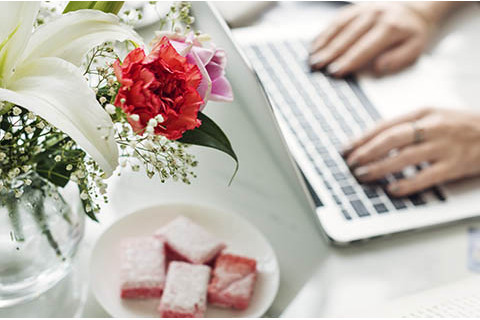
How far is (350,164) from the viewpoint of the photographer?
2.64 feet

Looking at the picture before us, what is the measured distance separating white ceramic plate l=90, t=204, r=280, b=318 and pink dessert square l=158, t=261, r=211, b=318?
0.03 meters

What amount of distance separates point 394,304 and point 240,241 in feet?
0.69

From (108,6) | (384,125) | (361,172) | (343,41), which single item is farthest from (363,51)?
(108,6)

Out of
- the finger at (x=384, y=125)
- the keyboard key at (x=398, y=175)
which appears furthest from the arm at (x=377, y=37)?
the keyboard key at (x=398, y=175)

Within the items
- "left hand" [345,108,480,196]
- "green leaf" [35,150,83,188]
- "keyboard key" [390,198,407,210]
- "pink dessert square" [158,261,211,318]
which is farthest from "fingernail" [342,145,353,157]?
"green leaf" [35,150,83,188]

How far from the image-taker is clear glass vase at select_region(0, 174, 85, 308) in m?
0.53

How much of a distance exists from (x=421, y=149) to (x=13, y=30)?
0.66 metres

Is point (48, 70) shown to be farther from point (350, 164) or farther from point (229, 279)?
point (350, 164)

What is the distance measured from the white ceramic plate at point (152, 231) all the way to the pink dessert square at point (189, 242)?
45mm

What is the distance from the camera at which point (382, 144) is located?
830 mm

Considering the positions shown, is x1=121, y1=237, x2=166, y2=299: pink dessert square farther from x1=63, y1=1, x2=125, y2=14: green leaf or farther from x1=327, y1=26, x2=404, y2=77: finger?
x1=327, y1=26, x2=404, y2=77: finger

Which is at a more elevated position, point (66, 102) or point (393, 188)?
point (66, 102)

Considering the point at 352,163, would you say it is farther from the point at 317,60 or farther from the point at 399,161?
the point at 317,60

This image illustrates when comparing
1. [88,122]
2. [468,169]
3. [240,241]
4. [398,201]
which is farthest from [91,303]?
[468,169]
